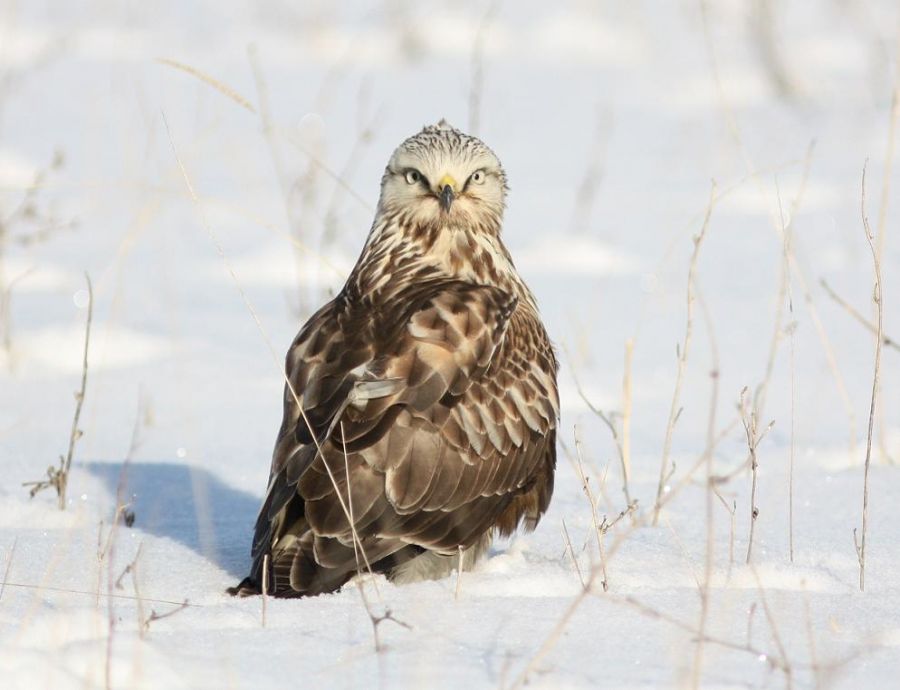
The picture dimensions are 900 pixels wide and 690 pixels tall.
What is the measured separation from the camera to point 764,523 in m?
4.80

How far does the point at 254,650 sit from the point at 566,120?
825 cm

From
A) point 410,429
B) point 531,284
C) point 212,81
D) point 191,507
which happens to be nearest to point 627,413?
point 410,429

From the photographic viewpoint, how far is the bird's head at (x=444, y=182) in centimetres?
495

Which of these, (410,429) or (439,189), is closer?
(410,429)

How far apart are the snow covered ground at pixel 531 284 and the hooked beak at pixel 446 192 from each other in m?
0.60

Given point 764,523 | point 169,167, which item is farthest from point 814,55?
point 764,523

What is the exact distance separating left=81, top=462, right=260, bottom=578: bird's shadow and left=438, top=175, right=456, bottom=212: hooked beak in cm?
115

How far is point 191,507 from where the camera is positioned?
5.10m

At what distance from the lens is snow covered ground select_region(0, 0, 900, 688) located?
343 centimetres

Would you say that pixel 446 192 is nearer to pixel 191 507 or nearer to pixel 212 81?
pixel 212 81

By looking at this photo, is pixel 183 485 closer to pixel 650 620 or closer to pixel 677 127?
pixel 650 620

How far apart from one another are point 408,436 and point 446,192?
1026 millimetres

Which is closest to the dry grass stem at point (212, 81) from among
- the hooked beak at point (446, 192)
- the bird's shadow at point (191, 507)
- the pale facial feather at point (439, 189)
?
the pale facial feather at point (439, 189)

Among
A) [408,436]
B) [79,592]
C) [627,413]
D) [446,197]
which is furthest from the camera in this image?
[627,413]
